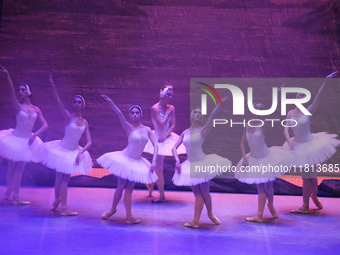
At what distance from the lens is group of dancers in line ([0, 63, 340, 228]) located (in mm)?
4020

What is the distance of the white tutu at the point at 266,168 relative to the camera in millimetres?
4098

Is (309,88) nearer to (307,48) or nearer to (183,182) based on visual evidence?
(307,48)

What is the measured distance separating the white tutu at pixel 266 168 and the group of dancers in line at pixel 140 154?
1 centimetres

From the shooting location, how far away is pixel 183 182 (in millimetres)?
3904

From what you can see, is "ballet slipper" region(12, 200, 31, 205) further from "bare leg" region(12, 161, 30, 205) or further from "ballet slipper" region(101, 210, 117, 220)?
"ballet slipper" region(101, 210, 117, 220)

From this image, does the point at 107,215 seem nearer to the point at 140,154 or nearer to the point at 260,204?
the point at 140,154

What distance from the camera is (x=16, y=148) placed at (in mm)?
4734

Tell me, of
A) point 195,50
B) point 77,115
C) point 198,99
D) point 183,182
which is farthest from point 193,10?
point 183,182

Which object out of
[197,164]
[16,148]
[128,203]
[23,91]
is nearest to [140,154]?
[128,203]

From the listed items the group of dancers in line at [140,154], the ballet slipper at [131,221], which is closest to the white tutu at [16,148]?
the group of dancers in line at [140,154]

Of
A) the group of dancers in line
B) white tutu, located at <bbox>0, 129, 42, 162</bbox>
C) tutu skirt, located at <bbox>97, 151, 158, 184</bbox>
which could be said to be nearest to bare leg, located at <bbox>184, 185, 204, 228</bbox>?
the group of dancers in line

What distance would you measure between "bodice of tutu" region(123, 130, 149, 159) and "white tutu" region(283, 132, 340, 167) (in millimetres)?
1958

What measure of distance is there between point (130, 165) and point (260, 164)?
150 cm

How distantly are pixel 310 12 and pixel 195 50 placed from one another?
6.66 feet
